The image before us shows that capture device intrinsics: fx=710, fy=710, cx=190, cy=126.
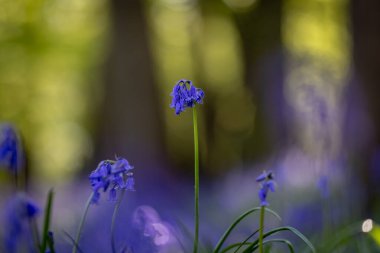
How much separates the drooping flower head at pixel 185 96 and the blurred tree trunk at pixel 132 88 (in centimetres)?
808

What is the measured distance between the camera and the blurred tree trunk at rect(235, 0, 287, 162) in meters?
11.6

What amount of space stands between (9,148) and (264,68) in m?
10.5

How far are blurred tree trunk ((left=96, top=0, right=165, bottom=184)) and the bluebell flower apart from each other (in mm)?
7835

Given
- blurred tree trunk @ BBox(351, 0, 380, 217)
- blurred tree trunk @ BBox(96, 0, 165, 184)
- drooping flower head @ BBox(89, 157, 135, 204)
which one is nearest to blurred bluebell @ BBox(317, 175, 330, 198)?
drooping flower head @ BBox(89, 157, 135, 204)

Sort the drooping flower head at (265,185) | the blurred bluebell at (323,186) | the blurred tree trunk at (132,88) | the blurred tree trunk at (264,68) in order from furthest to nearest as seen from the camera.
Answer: the blurred tree trunk at (264,68)
the blurred tree trunk at (132,88)
the blurred bluebell at (323,186)
the drooping flower head at (265,185)

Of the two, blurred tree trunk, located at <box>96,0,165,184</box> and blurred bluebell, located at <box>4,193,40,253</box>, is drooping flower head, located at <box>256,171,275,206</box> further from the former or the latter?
blurred tree trunk, located at <box>96,0,165,184</box>

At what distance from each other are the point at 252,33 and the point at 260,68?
93 centimetres

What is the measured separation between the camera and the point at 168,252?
3.45 meters

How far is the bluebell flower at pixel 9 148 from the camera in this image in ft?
7.55

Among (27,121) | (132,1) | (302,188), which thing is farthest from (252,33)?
(27,121)

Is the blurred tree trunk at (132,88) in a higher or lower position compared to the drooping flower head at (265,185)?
higher

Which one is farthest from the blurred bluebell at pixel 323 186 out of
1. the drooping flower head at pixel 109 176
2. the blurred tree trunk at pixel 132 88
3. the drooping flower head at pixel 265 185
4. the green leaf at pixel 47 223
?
the blurred tree trunk at pixel 132 88

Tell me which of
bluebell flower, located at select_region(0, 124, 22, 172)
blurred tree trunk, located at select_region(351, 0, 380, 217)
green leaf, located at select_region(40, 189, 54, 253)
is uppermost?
blurred tree trunk, located at select_region(351, 0, 380, 217)

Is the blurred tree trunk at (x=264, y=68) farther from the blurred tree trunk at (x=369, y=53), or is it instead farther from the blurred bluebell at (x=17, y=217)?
the blurred bluebell at (x=17, y=217)
